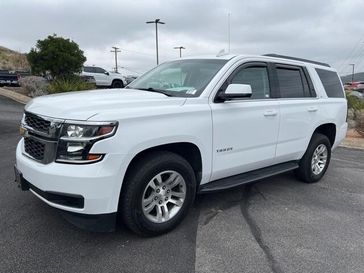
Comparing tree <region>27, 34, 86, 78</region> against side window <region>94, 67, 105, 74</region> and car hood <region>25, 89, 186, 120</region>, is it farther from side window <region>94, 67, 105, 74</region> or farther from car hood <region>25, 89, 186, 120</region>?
car hood <region>25, 89, 186, 120</region>

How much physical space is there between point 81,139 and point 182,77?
1.77 meters

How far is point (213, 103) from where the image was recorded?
377 centimetres

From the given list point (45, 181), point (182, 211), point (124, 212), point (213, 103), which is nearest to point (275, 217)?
point (182, 211)

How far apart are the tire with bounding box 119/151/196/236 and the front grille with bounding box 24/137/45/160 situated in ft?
2.69

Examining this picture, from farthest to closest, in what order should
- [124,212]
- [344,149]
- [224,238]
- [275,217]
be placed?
[344,149] → [275,217] → [224,238] → [124,212]

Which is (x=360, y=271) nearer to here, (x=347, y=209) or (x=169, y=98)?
(x=347, y=209)

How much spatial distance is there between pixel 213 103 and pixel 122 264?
1854 millimetres

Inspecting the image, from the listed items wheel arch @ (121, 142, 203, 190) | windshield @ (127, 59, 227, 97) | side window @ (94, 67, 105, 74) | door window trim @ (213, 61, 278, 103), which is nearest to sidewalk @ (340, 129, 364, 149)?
door window trim @ (213, 61, 278, 103)

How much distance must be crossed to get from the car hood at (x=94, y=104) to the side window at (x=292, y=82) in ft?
5.91

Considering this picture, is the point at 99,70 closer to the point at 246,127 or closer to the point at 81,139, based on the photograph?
the point at 246,127

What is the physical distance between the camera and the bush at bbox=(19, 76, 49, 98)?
17.3m

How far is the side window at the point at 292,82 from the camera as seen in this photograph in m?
4.78

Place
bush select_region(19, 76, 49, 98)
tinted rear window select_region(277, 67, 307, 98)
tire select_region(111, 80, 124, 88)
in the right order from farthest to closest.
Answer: tire select_region(111, 80, 124, 88)
bush select_region(19, 76, 49, 98)
tinted rear window select_region(277, 67, 307, 98)

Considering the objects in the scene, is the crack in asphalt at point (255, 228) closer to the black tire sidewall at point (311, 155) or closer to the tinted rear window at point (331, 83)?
the black tire sidewall at point (311, 155)
